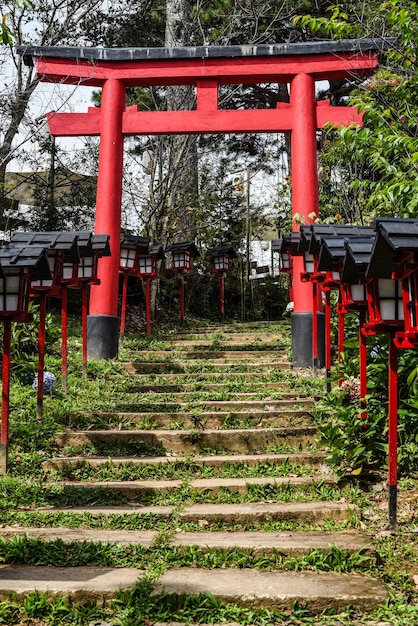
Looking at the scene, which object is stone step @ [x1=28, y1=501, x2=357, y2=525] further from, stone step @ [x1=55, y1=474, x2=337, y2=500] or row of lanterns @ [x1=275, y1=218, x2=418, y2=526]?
row of lanterns @ [x1=275, y1=218, x2=418, y2=526]

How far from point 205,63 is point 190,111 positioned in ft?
2.70

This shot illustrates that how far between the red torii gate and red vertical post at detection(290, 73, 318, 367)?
0.6 inches

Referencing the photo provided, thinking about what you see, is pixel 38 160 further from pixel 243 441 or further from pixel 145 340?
pixel 243 441

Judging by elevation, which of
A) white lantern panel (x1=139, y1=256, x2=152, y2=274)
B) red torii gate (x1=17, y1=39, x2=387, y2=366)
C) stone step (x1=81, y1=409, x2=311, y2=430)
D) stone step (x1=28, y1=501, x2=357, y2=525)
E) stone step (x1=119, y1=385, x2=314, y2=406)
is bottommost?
stone step (x1=28, y1=501, x2=357, y2=525)

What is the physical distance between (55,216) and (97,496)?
428 inches

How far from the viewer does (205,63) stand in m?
9.59

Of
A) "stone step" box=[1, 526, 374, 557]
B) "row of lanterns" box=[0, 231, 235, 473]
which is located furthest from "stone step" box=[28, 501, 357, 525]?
"row of lanterns" box=[0, 231, 235, 473]

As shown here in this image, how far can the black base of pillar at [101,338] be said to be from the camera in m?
9.20

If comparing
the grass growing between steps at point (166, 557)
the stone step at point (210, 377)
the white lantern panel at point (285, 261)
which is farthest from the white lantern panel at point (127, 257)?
the grass growing between steps at point (166, 557)

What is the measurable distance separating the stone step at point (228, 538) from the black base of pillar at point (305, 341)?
15.0 ft

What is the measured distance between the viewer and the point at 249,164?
19.0m

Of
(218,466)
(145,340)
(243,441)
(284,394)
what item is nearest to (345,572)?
(218,466)

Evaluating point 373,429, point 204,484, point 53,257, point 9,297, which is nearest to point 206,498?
point 204,484

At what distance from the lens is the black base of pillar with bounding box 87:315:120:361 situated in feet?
30.2
